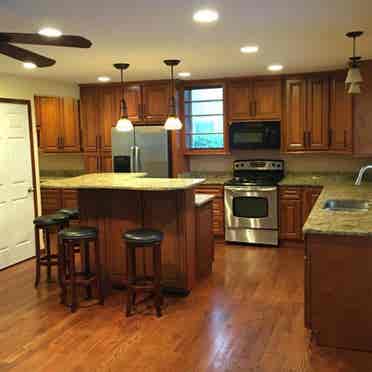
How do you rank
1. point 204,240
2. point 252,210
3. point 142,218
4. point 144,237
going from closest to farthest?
point 144,237 → point 142,218 → point 204,240 → point 252,210

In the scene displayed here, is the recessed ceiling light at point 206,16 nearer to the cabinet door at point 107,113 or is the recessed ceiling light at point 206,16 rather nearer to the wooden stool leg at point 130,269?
the wooden stool leg at point 130,269

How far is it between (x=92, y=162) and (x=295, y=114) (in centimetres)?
299

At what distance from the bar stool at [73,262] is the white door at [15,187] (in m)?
1.32

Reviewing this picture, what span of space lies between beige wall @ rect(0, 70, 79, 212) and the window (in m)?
1.74

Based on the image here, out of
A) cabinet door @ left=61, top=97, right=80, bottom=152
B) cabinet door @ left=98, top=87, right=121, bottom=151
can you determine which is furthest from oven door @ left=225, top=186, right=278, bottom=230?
cabinet door @ left=61, top=97, right=80, bottom=152

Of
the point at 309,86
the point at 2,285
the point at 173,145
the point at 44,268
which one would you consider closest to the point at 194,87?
the point at 173,145

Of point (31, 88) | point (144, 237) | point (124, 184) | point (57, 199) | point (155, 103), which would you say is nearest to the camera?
point (144, 237)

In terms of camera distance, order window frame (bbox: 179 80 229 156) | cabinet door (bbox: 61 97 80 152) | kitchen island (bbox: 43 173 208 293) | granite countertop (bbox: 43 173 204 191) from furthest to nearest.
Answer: cabinet door (bbox: 61 97 80 152), window frame (bbox: 179 80 229 156), kitchen island (bbox: 43 173 208 293), granite countertop (bbox: 43 173 204 191)

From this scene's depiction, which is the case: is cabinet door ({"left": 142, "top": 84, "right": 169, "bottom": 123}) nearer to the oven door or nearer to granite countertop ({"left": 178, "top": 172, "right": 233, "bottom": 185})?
granite countertop ({"left": 178, "top": 172, "right": 233, "bottom": 185})

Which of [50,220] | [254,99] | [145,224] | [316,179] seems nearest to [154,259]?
[145,224]

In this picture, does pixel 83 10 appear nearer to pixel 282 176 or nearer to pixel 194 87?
pixel 194 87

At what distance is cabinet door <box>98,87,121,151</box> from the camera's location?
253 inches

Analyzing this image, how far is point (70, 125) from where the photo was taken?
710 cm

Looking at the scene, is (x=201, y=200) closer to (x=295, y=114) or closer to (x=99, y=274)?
(x=99, y=274)
